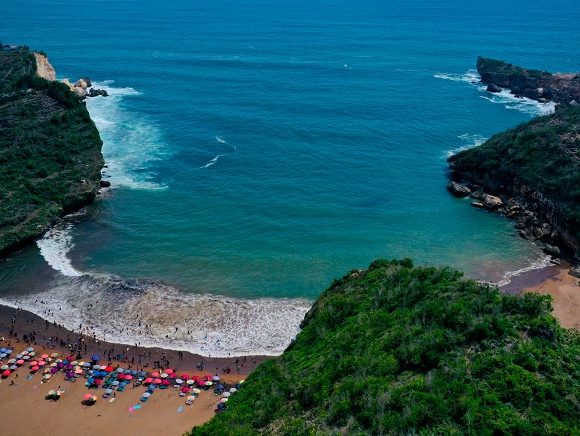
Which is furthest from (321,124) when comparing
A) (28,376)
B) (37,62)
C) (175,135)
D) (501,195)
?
(28,376)

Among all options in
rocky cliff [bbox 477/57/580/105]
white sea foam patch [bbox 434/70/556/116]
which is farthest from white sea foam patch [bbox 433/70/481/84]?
rocky cliff [bbox 477/57/580/105]

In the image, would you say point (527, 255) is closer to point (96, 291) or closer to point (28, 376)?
point (96, 291)

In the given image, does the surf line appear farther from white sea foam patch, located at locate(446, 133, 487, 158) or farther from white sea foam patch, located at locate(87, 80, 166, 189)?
white sea foam patch, located at locate(446, 133, 487, 158)

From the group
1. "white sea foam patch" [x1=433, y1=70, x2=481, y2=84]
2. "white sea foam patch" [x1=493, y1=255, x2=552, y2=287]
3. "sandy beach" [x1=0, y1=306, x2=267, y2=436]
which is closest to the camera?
"sandy beach" [x1=0, y1=306, x2=267, y2=436]

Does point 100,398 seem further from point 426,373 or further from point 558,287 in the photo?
point 558,287

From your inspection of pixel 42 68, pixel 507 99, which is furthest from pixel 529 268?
pixel 42 68
